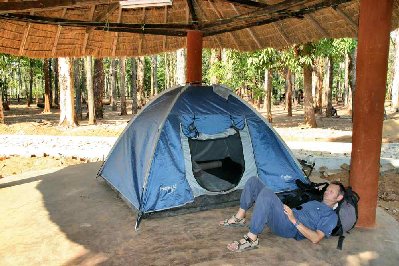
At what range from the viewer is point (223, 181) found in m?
5.91

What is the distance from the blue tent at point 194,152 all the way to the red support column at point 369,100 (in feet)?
4.29

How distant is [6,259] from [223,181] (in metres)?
3.30

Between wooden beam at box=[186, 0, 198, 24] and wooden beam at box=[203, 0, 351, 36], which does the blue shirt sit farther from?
wooden beam at box=[186, 0, 198, 24]

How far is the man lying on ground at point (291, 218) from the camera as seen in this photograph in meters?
4.01

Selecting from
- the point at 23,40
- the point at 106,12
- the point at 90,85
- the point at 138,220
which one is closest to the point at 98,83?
the point at 90,85

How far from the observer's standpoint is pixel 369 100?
4.41 meters

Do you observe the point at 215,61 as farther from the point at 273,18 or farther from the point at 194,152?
the point at 194,152

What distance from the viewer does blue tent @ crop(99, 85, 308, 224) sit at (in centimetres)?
510

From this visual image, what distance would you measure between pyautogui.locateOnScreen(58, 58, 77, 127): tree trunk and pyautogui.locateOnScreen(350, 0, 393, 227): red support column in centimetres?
1433

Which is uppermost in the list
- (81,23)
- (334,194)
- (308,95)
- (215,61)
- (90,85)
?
(215,61)

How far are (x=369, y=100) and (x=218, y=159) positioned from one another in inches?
112

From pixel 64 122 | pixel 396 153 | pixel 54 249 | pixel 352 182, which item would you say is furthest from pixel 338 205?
pixel 64 122

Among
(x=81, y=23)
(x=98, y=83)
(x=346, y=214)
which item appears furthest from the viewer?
(x=98, y=83)

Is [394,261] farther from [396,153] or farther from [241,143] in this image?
Result: [396,153]
